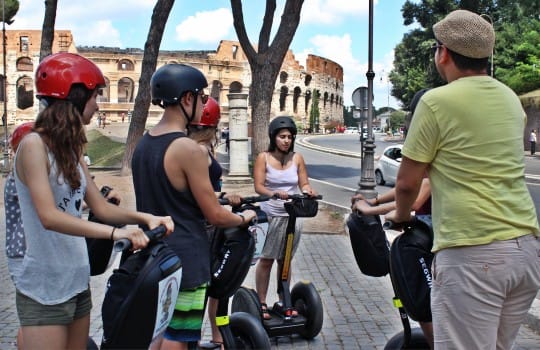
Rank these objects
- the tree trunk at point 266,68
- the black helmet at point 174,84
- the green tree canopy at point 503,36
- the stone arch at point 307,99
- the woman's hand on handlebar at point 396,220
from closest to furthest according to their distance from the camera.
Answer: the woman's hand on handlebar at point 396,220 → the black helmet at point 174,84 → the tree trunk at point 266,68 → the green tree canopy at point 503,36 → the stone arch at point 307,99

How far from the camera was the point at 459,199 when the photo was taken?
2.44m

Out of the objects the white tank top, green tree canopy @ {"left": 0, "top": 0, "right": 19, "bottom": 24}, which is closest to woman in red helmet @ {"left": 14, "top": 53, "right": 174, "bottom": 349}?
the white tank top

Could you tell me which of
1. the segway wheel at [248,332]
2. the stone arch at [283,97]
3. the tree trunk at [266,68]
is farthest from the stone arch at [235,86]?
the segway wheel at [248,332]

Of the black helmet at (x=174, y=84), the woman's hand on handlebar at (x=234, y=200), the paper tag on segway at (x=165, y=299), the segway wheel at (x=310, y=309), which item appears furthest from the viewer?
the segway wheel at (x=310, y=309)

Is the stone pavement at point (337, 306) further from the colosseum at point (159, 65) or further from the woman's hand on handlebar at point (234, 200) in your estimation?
the colosseum at point (159, 65)

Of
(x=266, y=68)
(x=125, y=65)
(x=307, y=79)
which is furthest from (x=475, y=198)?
(x=307, y=79)

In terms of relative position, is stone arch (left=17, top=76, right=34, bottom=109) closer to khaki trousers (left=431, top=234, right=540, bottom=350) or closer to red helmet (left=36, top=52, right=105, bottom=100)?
red helmet (left=36, top=52, right=105, bottom=100)

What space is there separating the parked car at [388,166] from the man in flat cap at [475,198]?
18602 millimetres

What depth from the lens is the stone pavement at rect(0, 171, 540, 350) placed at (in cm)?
504

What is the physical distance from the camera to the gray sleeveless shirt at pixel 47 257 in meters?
2.58

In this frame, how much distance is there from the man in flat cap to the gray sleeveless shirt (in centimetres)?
145

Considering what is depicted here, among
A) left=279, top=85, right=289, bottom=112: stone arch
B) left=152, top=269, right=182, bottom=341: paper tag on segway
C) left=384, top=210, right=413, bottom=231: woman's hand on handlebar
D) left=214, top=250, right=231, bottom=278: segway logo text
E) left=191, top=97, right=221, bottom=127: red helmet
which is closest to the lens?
left=152, top=269, right=182, bottom=341: paper tag on segway

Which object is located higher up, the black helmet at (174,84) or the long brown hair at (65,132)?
the black helmet at (174,84)

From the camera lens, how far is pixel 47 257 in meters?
2.59
